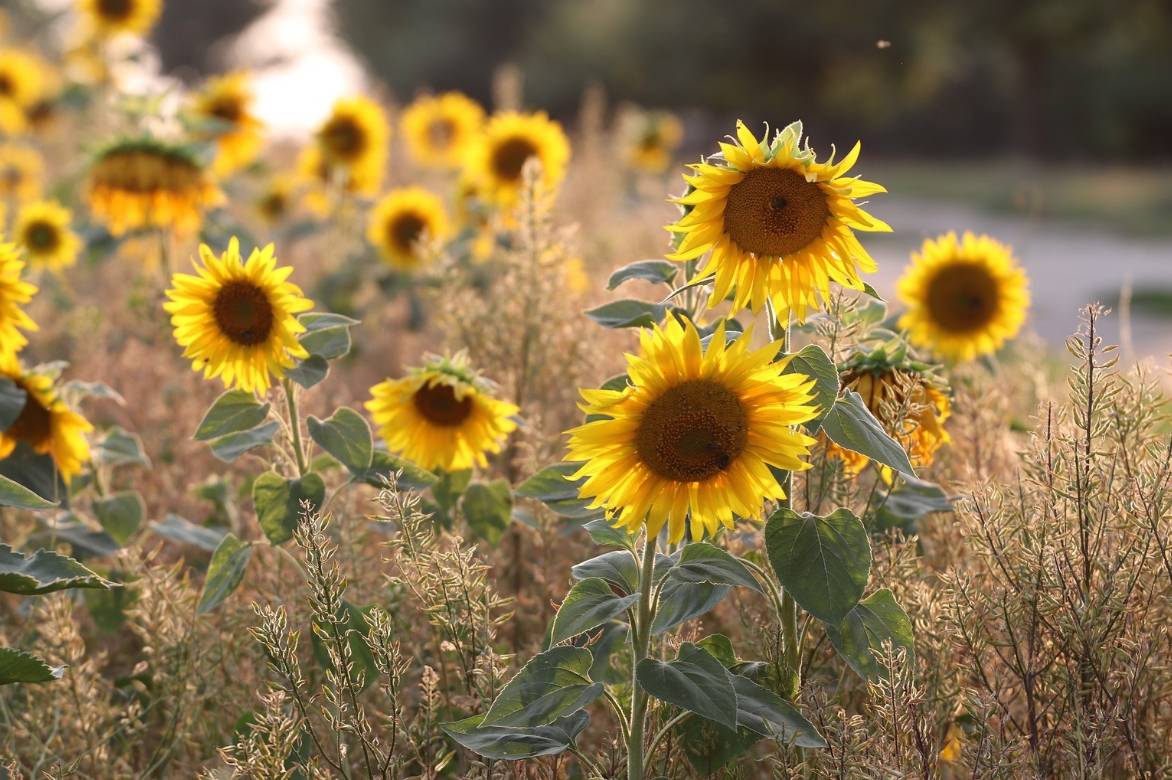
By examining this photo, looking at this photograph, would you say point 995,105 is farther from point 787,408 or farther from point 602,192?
point 787,408

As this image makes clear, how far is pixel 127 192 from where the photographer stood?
397cm

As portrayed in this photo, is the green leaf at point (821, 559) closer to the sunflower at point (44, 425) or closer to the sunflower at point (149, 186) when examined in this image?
the sunflower at point (44, 425)

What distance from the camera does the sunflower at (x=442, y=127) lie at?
22.1ft

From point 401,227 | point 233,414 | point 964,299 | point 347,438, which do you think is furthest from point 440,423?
point 401,227

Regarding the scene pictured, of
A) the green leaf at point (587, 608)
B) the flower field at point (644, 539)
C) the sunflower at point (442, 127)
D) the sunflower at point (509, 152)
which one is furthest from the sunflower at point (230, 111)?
the green leaf at point (587, 608)

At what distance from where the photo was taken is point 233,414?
2.21 meters

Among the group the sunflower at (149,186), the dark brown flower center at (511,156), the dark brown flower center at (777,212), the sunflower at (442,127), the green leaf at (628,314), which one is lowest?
the green leaf at (628,314)

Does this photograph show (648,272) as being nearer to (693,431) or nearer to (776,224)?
(776,224)

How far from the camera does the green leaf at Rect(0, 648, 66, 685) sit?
1.64m

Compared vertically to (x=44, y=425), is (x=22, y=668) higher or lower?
lower

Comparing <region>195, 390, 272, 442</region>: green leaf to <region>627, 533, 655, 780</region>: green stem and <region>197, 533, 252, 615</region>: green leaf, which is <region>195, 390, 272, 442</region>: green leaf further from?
<region>627, 533, 655, 780</region>: green stem

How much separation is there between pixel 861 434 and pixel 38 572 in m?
1.19

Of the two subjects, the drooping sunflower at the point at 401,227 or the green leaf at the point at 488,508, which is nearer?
the green leaf at the point at 488,508

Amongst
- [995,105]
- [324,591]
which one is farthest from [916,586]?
[995,105]
